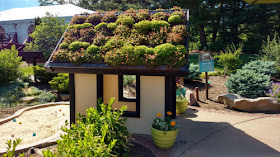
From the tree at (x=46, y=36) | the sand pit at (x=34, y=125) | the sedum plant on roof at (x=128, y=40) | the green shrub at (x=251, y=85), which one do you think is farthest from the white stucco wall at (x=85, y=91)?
the tree at (x=46, y=36)

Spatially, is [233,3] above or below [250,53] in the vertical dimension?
above

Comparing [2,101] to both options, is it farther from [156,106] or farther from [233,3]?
[233,3]

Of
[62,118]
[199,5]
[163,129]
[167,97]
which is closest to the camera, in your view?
[163,129]

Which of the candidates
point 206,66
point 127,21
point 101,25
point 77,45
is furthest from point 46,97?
point 206,66

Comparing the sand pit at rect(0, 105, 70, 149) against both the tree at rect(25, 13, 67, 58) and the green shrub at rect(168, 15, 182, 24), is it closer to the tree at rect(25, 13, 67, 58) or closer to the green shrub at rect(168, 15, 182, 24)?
the green shrub at rect(168, 15, 182, 24)

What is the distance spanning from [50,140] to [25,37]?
2197 centimetres

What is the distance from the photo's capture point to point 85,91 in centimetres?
605

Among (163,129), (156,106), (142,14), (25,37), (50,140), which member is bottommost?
(50,140)

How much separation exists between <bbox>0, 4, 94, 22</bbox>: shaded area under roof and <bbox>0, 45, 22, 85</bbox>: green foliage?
11281 mm

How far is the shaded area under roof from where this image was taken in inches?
881

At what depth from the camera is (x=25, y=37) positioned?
78.3 ft

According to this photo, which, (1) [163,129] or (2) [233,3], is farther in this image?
(2) [233,3]

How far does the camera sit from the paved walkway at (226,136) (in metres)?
4.97

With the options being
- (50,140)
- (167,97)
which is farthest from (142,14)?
(50,140)
